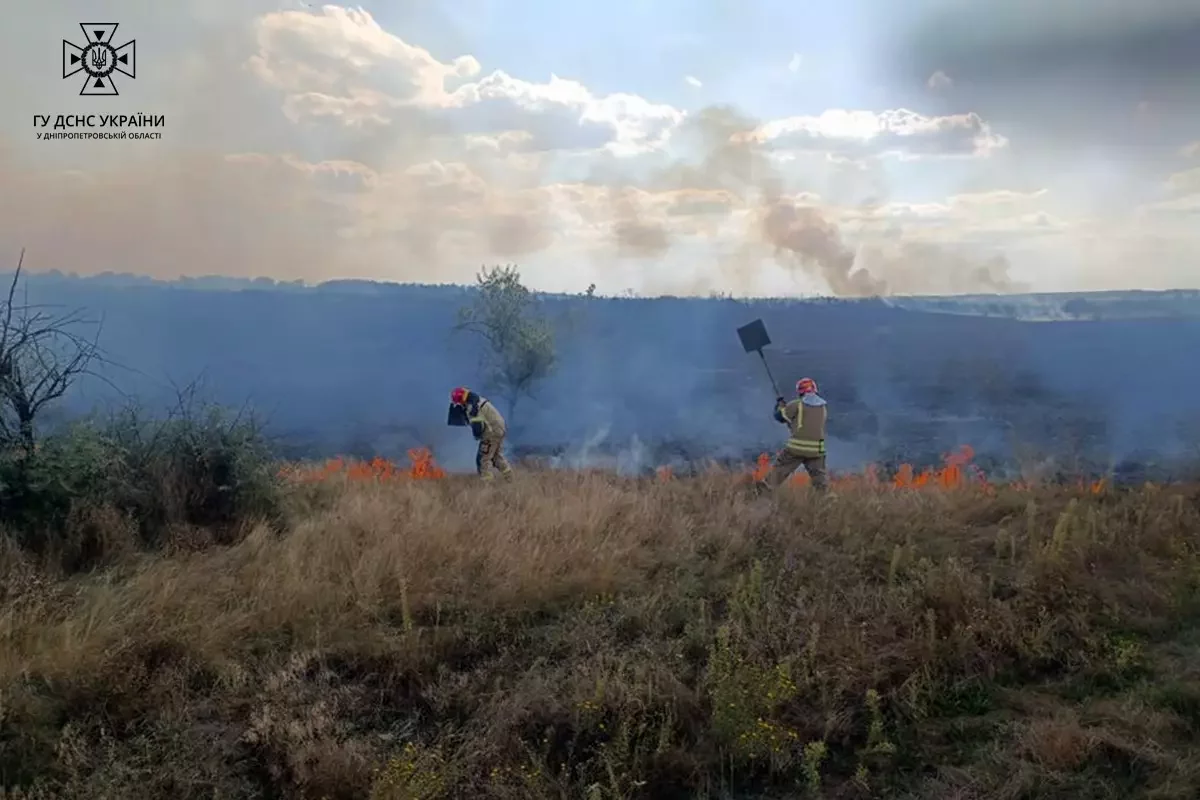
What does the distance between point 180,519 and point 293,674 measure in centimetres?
303

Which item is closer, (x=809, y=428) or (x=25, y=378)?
(x=25, y=378)

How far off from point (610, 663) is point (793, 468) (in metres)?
5.00

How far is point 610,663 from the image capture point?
487 centimetres

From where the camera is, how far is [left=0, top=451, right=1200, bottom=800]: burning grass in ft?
13.5

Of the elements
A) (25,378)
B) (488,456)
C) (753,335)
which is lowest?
(488,456)

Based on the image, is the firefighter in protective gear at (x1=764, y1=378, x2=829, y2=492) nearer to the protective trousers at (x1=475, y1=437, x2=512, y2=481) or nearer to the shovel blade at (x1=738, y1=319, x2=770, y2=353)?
the shovel blade at (x1=738, y1=319, x2=770, y2=353)

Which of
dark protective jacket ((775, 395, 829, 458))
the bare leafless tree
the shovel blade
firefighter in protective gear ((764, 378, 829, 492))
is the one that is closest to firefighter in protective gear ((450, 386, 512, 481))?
the shovel blade

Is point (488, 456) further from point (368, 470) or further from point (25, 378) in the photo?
point (25, 378)

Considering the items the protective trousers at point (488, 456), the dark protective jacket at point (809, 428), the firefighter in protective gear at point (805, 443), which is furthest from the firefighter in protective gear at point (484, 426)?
the dark protective jacket at point (809, 428)

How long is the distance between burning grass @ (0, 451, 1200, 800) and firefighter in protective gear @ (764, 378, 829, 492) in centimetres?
200

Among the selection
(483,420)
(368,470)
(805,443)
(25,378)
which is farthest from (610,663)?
(368,470)

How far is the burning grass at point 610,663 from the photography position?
13.5 ft

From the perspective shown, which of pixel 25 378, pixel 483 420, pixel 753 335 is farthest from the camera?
pixel 753 335

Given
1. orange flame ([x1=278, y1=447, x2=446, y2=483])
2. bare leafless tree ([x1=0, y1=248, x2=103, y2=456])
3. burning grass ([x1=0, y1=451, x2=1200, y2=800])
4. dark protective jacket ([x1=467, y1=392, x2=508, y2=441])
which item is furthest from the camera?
dark protective jacket ([x1=467, y1=392, x2=508, y2=441])
